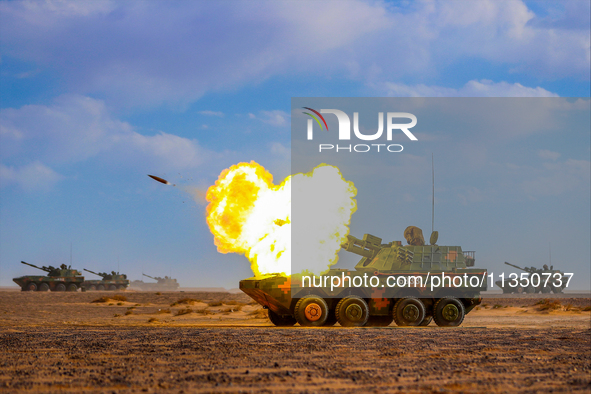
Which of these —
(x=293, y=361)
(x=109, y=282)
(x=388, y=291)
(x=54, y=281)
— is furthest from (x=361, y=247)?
(x=109, y=282)

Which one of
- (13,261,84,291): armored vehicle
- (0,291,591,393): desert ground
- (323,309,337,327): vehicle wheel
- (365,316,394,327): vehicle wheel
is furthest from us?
(13,261,84,291): armored vehicle

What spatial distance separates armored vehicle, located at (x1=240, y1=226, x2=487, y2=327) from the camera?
2258 cm

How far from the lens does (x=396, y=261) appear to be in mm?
23812

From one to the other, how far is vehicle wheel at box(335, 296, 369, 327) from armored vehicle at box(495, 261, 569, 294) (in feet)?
223

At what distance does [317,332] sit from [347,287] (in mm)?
3490

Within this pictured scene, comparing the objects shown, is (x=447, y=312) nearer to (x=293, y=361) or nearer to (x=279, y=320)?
(x=279, y=320)

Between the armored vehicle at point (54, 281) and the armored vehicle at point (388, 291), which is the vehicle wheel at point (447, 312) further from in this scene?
the armored vehicle at point (54, 281)

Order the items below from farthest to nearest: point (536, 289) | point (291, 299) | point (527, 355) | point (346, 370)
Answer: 1. point (536, 289)
2. point (291, 299)
3. point (527, 355)
4. point (346, 370)

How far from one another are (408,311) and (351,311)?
2323 millimetres

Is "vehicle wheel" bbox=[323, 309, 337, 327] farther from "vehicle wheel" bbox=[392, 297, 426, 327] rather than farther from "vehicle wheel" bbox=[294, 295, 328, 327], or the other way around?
"vehicle wheel" bbox=[392, 297, 426, 327]

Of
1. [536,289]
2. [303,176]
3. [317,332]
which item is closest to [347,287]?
[317,332]

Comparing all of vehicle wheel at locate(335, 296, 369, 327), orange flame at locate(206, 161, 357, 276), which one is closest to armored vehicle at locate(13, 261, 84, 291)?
orange flame at locate(206, 161, 357, 276)

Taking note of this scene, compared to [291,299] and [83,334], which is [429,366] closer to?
[291,299]

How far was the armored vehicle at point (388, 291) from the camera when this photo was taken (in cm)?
2258
